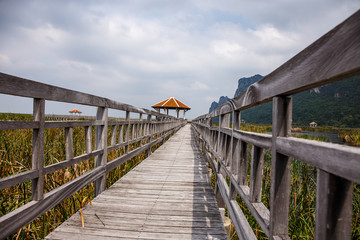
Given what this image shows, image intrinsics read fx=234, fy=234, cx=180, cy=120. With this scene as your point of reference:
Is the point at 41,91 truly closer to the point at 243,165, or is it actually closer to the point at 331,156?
the point at 243,165

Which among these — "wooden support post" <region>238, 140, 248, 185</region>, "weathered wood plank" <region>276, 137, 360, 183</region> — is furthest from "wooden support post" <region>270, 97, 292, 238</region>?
"wooden support post" <region>238, 140, 248, 185</region>

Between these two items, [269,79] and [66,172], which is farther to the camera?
[66,172]

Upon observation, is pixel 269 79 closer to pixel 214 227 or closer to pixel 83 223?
pixel 214 227

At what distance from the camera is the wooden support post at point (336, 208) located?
71cm

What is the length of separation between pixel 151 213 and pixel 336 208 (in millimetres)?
2191

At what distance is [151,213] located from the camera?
261 cm

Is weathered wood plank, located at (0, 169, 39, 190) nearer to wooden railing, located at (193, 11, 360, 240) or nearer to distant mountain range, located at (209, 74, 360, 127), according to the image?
wooden railing, located at (193, 11, 360, 240)

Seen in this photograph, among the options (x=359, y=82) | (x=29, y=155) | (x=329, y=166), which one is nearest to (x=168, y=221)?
(x=329, y=166)

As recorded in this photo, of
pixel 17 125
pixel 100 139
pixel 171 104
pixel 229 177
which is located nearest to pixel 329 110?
pixel 171 104

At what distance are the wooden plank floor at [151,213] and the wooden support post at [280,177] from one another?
1141 mm

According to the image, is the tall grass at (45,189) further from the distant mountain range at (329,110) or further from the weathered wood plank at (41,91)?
the distant mountain range at (329,110)

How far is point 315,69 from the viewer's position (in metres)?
0.81

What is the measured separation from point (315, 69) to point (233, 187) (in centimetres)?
162

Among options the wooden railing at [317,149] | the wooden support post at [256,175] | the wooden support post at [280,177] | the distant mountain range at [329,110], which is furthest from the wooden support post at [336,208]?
the distant mountain range at [329,110]
